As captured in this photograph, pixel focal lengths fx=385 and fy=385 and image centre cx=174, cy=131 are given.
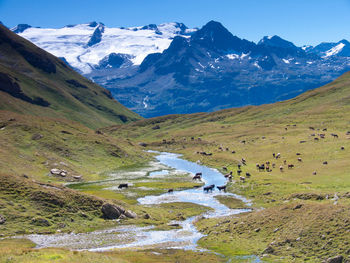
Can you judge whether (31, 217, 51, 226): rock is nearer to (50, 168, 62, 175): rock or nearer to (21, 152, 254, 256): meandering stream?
(21, 152, 254, 256): meandering stream

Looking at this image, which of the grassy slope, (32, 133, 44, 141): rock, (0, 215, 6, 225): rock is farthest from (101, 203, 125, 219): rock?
(32, 133, 44, 141): rock

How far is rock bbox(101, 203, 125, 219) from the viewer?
2512 inches

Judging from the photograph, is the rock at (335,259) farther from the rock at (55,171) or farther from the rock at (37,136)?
the rock at (37,136)

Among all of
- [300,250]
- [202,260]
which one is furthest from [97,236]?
[300,250]

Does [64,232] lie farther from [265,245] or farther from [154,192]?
[154,192]

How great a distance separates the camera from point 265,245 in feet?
153

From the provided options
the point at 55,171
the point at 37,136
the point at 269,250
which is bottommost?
the point at 269,250

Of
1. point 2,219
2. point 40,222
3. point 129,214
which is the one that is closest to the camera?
point 2,219

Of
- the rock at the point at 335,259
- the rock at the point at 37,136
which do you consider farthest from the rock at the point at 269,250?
the rock at the point at 37,136

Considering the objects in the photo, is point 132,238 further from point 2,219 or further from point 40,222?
point 2,219

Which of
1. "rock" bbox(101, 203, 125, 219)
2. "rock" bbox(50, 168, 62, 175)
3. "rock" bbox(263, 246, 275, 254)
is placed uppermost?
"rock" bbox(50, 168, 62, 175)

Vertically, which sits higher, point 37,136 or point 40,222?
point 37,136

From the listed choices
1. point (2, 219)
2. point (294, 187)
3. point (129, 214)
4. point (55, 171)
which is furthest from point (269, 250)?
point (55, 171)

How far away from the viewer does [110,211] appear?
63.9 m
